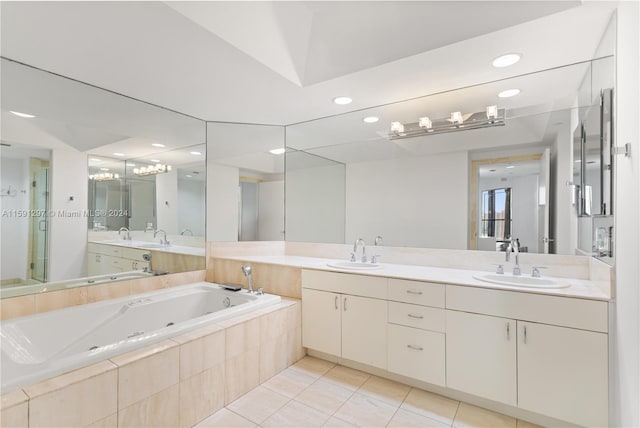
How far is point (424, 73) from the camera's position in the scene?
84.7 inches

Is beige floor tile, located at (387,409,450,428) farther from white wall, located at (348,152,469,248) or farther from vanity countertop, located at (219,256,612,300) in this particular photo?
white wall, located at (348,152,469,248)

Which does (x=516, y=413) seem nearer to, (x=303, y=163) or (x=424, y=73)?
(x=424, y=73)

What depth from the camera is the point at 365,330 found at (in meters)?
2.35

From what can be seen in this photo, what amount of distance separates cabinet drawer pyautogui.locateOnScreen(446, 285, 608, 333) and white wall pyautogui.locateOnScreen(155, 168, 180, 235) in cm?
267

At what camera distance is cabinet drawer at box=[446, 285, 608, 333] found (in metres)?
1.61

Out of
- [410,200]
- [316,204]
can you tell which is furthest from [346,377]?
[316,204]

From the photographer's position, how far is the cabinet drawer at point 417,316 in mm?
2053

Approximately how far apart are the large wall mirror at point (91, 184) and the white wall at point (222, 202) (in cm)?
9

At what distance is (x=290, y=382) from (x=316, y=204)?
1.81 metres

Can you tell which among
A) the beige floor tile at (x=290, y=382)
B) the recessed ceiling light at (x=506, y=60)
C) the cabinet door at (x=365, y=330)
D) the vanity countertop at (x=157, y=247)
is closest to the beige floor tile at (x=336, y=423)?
the beige floor tile at (x=290, y=382)

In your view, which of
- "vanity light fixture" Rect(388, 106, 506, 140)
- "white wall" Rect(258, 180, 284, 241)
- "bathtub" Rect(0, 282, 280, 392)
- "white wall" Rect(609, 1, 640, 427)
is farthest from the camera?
"white wall" Rect(258, 180, 284, 241)

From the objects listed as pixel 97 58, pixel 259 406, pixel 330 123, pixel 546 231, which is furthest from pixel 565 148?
pixel 97 58

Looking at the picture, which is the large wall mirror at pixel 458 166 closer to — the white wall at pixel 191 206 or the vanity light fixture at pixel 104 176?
the white wall at pixel 191 206

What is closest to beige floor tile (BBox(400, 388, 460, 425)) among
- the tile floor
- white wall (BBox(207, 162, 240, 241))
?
the tile floor
